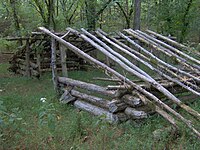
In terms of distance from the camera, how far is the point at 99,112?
23.1ft

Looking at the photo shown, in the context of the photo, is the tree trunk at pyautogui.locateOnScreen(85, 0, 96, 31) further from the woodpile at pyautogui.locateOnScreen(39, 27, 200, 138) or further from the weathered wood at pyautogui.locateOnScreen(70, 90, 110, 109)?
the weathered wood at pyautogui.locateOnScreen(70, 90, 110, 109)

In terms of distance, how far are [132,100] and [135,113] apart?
0.29 m

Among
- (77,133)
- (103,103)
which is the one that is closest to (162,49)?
(103,103)

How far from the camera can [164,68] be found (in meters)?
7.62

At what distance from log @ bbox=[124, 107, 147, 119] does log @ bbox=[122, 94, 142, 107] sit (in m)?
0.13

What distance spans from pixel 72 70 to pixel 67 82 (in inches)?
209

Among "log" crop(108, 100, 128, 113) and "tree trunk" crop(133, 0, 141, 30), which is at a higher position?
"tree trunk" crop(133, 0, 141, 30)

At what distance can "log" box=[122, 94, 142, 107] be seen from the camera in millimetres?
6125

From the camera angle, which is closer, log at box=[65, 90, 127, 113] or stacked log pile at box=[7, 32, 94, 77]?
log at box=[65, 90, 127, 113]

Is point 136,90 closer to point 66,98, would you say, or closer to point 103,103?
point 103,103

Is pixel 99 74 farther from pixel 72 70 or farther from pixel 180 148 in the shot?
pixel 180 148

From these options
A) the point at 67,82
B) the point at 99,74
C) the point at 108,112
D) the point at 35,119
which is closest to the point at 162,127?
the point at 108,112

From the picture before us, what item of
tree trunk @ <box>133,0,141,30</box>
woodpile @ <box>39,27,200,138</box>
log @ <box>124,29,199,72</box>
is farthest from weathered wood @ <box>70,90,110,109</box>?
tree trunk @ <box>133,0,141,30</box>

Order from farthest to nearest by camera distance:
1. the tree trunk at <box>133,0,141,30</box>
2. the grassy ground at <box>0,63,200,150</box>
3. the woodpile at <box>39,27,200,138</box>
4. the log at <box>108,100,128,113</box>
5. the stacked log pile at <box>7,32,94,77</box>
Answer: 1. the tree trunk at <box>133,0,141,30</box>
2. the stacked log pile at <box>7,32,94,77</box>
3. the log at <box>108,100,128,113</box>
4. the woodpile at <box>39,27,200,138</box>
5. the grassy ground at <box>0,63,200,150</box>
